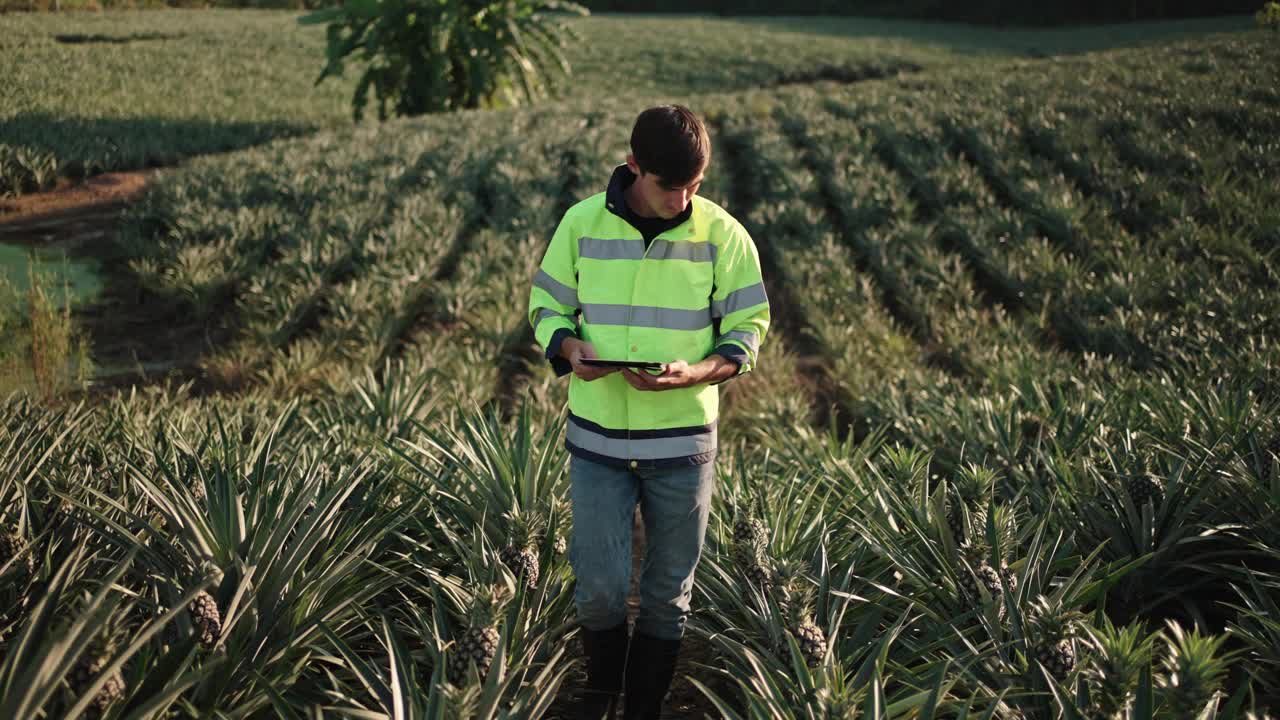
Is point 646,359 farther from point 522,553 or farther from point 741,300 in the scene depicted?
point 522,553

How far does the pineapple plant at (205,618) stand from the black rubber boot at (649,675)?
1.07m

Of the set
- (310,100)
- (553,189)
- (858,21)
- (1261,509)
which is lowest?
(1261,509)

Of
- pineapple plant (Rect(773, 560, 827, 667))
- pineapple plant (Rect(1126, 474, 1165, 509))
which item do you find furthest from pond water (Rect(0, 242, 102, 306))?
pineapple plant (Rect(1126, 474, 1165, 509))

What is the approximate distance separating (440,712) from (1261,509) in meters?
2.67

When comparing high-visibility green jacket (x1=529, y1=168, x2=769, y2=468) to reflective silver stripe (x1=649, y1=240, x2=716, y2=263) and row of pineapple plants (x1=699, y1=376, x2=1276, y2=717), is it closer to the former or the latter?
reflective silver stripe (x1=649, y1=240, x2=716, y2=263)

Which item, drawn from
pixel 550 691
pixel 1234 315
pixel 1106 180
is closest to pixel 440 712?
pixel 550 691

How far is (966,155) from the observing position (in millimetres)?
10898

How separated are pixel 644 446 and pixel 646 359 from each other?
0.23 meters

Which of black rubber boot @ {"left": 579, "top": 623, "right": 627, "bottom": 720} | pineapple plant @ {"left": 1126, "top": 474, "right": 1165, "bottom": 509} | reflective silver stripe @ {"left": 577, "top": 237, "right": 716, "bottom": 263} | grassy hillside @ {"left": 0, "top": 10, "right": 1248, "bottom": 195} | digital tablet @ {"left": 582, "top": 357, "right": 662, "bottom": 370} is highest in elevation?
grassy hillside @ {"left": 0, "top": 10, "right": 1248, "bottom": 195}

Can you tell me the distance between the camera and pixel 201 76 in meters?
11.5

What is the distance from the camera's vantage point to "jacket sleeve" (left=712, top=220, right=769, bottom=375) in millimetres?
1965

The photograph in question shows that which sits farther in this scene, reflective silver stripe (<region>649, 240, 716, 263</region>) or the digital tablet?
reflective silver stripe (<region>649, 240, 716, 263</region>)

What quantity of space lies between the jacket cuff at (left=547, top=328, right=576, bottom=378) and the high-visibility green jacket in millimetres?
16

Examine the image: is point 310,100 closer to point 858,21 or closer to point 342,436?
point 342,436
